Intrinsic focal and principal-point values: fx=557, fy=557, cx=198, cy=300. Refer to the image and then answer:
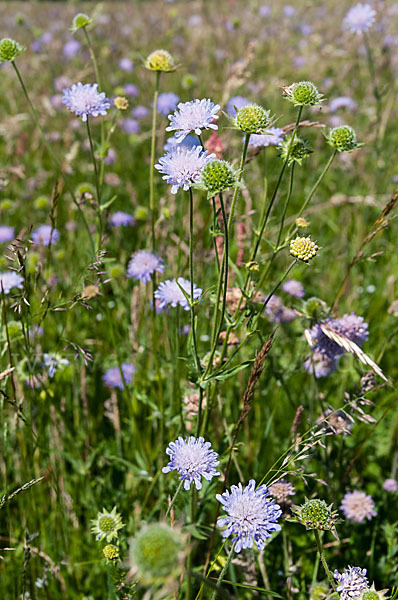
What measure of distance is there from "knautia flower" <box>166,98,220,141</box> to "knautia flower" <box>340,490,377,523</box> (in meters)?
1.25

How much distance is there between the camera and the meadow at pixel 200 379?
1.31 metres

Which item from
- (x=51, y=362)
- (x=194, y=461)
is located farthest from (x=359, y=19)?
(x=194, y=461)

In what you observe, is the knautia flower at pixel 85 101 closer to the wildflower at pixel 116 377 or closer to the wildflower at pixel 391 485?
the wildflower at pixel 116 377

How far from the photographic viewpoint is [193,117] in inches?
53.1

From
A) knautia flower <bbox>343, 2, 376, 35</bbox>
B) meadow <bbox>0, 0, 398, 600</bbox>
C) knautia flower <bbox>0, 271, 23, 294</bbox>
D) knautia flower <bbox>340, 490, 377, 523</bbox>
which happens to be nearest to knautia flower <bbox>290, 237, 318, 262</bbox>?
meadow <bbox>0, 0, 398, 600</bbox>


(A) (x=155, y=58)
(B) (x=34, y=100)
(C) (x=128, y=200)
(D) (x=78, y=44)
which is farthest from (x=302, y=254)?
(D) (x=78, y=44)

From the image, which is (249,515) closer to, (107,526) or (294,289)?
(107,526)

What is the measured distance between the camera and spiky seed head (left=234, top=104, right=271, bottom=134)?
1312 millimetres

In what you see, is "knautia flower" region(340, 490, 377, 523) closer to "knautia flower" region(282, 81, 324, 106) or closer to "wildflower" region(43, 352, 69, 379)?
"wildflower" region(43, 352, 69, 379)

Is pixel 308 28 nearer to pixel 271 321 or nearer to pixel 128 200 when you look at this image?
pixel 128 200

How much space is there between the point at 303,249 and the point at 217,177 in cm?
28

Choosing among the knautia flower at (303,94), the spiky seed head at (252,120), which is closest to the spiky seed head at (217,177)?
the spiky seed head at (252,120)

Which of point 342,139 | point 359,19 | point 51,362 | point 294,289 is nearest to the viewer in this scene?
point 342,139

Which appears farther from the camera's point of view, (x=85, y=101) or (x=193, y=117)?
(x=85, y=101)
